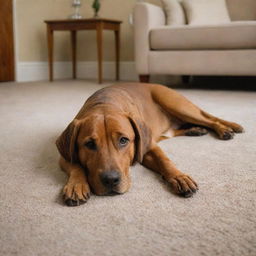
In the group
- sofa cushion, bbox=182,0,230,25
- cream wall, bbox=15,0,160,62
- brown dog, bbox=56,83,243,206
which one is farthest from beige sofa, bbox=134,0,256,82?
brown dog, bbox=56,83,243,206

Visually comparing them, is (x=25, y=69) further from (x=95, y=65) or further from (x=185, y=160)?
(x=185, y=160)

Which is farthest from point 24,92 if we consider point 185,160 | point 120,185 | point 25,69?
point 120,185

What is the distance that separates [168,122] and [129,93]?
1.09 feet

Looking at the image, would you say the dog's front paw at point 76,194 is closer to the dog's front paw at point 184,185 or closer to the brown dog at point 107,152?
the brown dog at point 107,152

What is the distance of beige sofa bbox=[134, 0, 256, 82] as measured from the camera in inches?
153

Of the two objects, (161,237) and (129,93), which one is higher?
(129,93)

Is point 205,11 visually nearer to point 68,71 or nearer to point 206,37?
point 206,37

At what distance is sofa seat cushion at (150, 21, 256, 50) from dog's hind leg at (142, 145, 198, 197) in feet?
8.60

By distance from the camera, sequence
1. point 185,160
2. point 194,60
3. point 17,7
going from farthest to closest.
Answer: point 17,7 < point 194,60 < point 185,160

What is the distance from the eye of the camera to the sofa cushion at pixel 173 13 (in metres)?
4.50

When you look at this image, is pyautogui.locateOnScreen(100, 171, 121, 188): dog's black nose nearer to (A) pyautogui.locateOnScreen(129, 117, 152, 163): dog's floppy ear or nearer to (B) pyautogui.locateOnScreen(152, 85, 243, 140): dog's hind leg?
(A) pyautogui.locateOnScreen(129, 117, 152, 163): dog's floppy ear

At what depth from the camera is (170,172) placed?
142 centimetres

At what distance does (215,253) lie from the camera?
35.4 inches

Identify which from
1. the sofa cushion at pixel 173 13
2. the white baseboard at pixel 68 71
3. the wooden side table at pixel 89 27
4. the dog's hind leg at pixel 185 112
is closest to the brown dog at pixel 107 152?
the dog's hind leg at pixel 185 112
